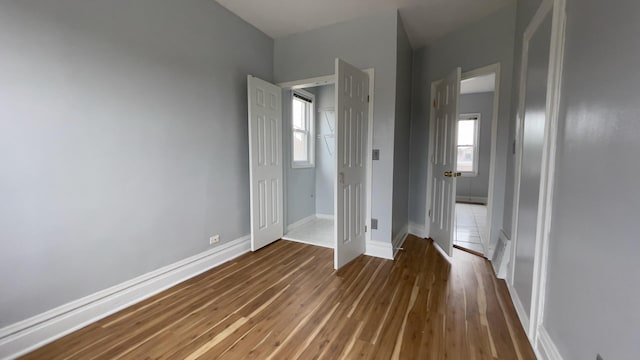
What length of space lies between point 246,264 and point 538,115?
2781 millimetres

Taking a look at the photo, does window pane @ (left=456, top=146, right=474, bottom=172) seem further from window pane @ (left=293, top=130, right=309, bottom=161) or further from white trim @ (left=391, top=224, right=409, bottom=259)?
window pane @ (left=293, top=130, right=309, bottom=161)

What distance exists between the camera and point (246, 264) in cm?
266

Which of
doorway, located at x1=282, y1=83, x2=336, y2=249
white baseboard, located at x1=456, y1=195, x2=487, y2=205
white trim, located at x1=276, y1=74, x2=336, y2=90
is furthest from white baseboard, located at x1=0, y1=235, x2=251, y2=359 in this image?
white baseboard, located at x1=456, y1=195, x2=487, y2=205

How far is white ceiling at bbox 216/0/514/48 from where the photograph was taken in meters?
2.48

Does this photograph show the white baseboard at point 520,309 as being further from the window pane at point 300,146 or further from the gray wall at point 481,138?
the gray wall at point 481,138

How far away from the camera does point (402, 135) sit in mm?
3145

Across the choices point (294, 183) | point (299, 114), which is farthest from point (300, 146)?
point (294, 183)

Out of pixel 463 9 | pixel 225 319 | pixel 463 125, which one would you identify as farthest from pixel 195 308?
pixel 463 125

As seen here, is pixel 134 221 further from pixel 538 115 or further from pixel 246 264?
pixel 538 115

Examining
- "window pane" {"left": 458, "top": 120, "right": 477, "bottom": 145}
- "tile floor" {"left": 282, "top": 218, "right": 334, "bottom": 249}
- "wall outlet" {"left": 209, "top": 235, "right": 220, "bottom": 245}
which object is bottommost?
"tile floor" {"left": 282, "top": 218, "right": 334, "bottom": 249}

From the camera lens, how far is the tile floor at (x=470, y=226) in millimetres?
3311

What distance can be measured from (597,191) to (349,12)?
8.41 feet

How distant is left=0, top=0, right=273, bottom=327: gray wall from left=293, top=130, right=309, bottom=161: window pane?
151 centimetres

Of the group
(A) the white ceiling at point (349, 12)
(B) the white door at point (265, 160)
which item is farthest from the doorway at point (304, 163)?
(A) the white ceiling at point (349, 12)
